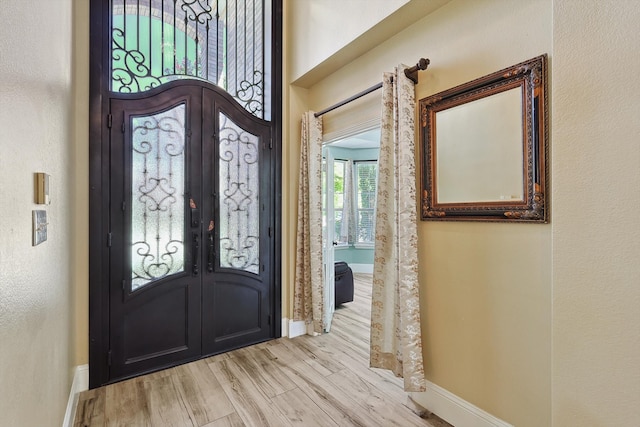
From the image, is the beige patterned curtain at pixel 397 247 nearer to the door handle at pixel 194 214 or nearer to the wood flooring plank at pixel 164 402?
the wood flooring plank at pixel 164 402

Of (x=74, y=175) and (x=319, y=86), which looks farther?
(x=319, y=86)

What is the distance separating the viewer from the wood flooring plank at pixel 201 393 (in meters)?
1.98

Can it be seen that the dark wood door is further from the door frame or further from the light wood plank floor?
the light wood plank floor

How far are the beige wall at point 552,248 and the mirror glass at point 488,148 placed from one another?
0.09 m

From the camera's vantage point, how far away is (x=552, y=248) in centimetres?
122

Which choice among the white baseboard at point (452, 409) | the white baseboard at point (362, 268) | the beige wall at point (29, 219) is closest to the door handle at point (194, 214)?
the beige wall at point (29, 219)

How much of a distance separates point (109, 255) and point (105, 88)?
1.30 metres

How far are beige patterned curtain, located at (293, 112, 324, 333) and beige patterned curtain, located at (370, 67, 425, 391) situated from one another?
0.90 m

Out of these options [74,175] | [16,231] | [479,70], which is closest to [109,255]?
[74,175]

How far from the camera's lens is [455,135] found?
189 cm

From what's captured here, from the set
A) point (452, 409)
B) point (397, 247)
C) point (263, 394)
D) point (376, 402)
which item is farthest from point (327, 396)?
point (397, 247)

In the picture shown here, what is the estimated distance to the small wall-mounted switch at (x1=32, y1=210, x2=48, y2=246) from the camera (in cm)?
108

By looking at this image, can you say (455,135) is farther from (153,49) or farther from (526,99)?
(153,49)

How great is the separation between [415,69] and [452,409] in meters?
2.23
